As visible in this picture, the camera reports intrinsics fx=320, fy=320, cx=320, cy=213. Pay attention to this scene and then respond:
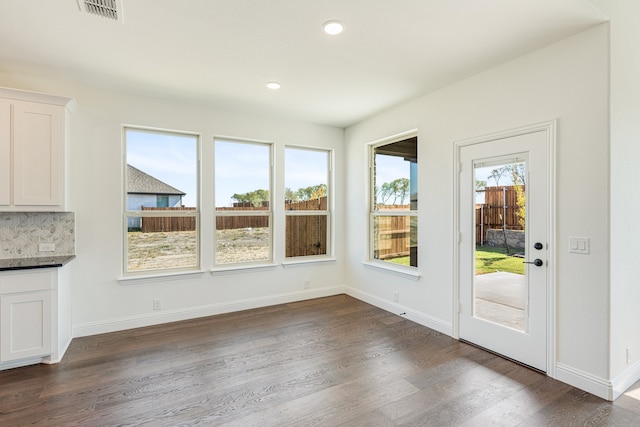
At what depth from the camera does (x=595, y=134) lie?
7.74ft

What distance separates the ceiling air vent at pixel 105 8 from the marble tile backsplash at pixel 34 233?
2.18m

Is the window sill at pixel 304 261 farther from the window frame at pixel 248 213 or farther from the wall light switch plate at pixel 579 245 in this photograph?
the wall light switch plate at pixel 579 245

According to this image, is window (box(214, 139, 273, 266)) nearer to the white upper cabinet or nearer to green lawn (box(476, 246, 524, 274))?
the white upper cabinet

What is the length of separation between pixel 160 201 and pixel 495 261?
3834 mm

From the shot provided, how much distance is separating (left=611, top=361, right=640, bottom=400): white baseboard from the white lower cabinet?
4.55m

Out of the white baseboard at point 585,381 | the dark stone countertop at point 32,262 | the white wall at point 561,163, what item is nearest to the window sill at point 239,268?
the dark stone countertop at point 32,262

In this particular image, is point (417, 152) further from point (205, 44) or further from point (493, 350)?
point (205, 44)

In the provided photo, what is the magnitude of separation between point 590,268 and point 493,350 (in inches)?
46.6

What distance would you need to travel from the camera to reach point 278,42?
259 cm

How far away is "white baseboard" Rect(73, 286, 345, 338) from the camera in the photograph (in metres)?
3.58

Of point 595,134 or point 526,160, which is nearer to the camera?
point 595,134

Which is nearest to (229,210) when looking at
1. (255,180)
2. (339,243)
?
(255,180)

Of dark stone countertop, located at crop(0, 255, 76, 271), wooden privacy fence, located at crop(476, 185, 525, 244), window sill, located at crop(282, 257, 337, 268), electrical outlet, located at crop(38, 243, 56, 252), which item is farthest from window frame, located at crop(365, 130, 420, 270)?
electrical outlet, located at crop(38, 243, 56, 252)

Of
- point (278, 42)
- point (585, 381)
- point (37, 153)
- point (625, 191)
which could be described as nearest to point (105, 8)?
point (278, 42)
